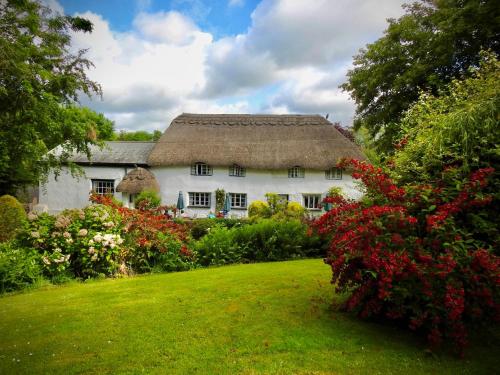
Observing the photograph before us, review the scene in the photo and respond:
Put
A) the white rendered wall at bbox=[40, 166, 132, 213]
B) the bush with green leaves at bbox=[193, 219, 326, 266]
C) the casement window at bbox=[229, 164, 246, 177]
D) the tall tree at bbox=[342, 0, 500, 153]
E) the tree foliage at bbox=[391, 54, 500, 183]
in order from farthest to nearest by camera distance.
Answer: the casement window at bbox=[229, 164, 246, 177], the white rendered wall at bbox=[40, 166, 132, 213], the tall tree at bbox=[342, 0, 500, 153], the bush with green leaves at bbox=[193, 219, 326, 266], the tree foliage at bbox=[391, 54, 500, 183]

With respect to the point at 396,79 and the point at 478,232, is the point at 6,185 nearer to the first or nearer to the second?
the point at 396,79

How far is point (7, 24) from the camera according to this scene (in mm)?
11812

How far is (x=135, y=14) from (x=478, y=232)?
10.7 meters

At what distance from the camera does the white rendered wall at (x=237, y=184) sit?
2475 centimetres

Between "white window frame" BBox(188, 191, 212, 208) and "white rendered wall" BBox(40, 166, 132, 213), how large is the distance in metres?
4.99

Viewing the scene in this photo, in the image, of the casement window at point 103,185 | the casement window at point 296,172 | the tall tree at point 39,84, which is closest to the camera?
the tall tree at point 39,84

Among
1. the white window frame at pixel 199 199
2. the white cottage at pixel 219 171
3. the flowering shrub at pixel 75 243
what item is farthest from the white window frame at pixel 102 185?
the flowering shrub at pixel 75 243

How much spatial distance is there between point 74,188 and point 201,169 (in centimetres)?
900

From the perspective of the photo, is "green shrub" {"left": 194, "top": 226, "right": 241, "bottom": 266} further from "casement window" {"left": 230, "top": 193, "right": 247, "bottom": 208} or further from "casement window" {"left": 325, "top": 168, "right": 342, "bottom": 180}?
"casement window" {"left": 325, "top": 168, "right": 342, "bottom": 180}

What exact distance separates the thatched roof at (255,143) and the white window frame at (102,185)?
3205 mm

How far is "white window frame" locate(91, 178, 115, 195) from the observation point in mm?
Result: 24500

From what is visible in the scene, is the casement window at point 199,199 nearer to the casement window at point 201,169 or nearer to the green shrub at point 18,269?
the casement window at point 201,169

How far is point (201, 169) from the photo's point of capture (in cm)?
2508

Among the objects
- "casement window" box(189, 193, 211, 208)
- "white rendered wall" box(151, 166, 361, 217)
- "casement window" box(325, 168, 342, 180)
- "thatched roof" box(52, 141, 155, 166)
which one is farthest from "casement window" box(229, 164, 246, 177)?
"thatched roof" box(52, 141, 155, 166)
